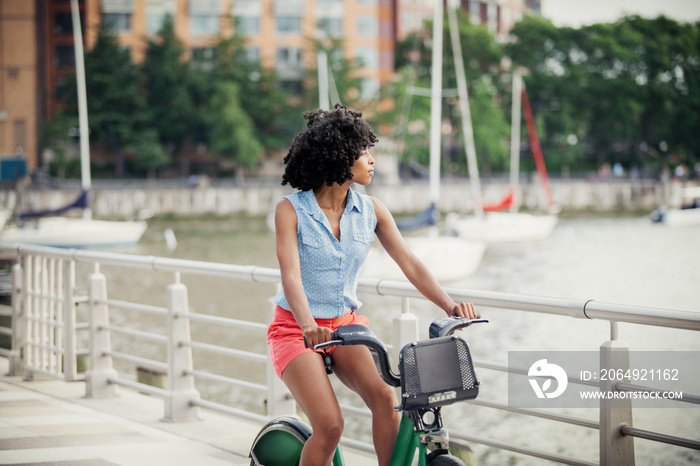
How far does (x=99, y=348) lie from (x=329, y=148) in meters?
3.99

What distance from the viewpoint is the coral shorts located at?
296cm

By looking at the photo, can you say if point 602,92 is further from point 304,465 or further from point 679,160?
point 304,465

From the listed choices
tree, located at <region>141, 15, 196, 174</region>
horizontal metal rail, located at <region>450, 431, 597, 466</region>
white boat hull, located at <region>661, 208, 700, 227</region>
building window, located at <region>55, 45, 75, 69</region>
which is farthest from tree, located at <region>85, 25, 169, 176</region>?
horizontal metal rail, located at <region>450, 431, 597, 466</region>

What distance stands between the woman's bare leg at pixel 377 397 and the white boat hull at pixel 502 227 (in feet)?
123

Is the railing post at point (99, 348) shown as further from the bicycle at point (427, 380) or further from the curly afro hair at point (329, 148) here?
the bicycle at point (427, 380)

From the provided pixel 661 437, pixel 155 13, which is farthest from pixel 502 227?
pixel 661 437

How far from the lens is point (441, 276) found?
31.0m

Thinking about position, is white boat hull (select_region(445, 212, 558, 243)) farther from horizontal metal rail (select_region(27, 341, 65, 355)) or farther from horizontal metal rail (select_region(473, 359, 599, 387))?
horizontal metal rail (select_region(473, 359, 599, 387))

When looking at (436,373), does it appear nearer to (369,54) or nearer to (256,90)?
(256,90)

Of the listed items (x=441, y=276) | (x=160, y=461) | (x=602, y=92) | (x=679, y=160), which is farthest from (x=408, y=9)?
(x=160, y=461)

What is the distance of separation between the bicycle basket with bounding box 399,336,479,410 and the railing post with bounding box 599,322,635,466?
0.99m

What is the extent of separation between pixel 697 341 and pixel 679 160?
58373 mm

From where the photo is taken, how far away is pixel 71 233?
4094 centimetres

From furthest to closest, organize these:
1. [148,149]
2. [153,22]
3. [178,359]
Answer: [153,22] < [148,149] < [178,359]
